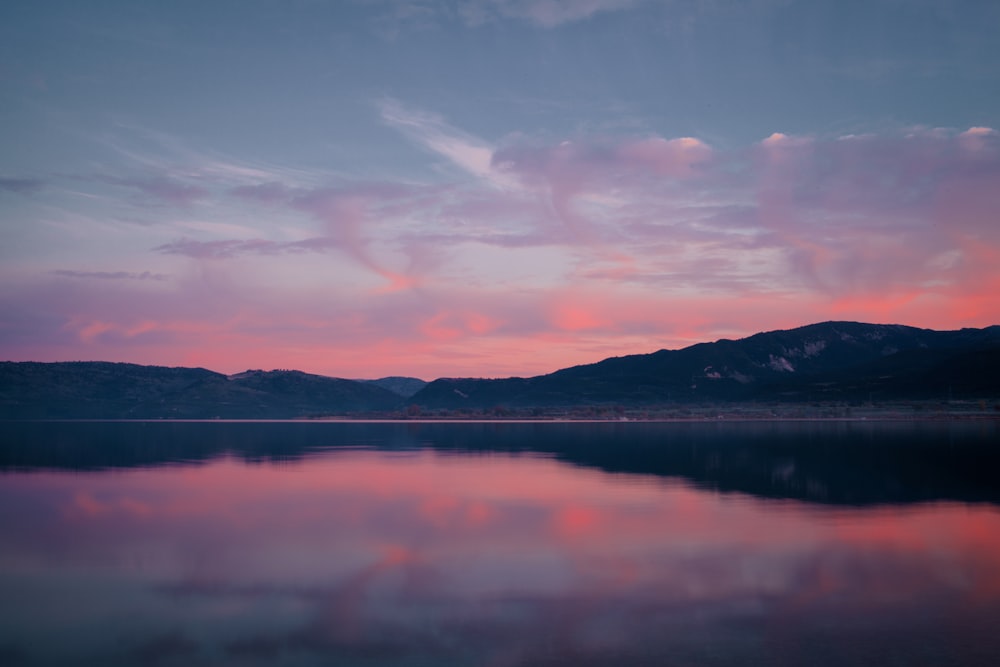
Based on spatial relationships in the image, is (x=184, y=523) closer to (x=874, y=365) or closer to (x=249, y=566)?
(x=249, y=566)

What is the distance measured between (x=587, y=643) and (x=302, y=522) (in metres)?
12.0

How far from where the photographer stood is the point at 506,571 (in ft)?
47.7

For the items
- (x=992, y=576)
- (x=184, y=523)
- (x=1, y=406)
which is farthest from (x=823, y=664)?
(x=1, y=406)

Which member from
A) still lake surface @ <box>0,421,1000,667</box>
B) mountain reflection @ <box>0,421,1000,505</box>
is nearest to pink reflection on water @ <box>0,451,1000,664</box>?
still lake surface @ <box>0,421,1000,667</box>

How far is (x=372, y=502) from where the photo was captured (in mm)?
24375

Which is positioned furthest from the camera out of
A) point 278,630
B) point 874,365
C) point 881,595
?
point 874,365

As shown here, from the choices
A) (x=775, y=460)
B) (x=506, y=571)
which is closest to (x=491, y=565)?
(x=506, y=571)

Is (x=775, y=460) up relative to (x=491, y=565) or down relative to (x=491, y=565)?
up

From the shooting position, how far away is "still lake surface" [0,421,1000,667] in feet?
33.1

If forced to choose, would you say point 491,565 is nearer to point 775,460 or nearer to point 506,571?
point 506,571

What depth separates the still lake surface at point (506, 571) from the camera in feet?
33.1

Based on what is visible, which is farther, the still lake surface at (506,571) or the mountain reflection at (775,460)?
the mountain reflection at (775,460)

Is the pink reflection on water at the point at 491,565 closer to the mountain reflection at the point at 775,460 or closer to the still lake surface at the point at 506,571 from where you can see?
the still lake surface at the point at 506,571

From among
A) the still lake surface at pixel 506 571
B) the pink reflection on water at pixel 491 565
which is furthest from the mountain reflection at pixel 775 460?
the pink reflection on water at pixel 491 565
